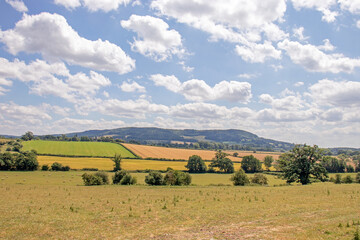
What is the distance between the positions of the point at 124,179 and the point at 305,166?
4841 cm

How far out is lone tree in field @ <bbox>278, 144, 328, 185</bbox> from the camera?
6366 centimetres

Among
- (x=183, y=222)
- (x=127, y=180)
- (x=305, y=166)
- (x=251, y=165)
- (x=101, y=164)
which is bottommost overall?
(x=101, y=164)

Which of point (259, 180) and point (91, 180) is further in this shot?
point (259, 180)

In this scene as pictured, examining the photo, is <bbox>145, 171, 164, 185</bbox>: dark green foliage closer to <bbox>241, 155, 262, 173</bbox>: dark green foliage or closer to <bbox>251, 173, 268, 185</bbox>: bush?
<bbox>251, 173, 268, 185</bbox>: bush

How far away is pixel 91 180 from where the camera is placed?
205 ft

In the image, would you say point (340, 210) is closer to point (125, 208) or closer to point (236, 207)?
point (236, 207)

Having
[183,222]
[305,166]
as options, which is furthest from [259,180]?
[183,222]

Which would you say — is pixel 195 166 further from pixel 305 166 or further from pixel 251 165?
pixel 305 166

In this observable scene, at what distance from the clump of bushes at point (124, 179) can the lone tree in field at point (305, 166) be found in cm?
4239

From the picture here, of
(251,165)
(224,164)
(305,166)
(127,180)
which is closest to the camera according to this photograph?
(305,166)

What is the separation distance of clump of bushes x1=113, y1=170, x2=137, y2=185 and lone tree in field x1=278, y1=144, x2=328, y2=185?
42.4 metres

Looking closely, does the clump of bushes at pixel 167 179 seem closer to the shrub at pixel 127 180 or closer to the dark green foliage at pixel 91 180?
the shrub at pixel 127 180

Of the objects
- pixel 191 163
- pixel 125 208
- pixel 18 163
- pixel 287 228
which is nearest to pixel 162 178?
pixel 125 208

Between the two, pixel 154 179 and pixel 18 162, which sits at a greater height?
pixel 154 179
